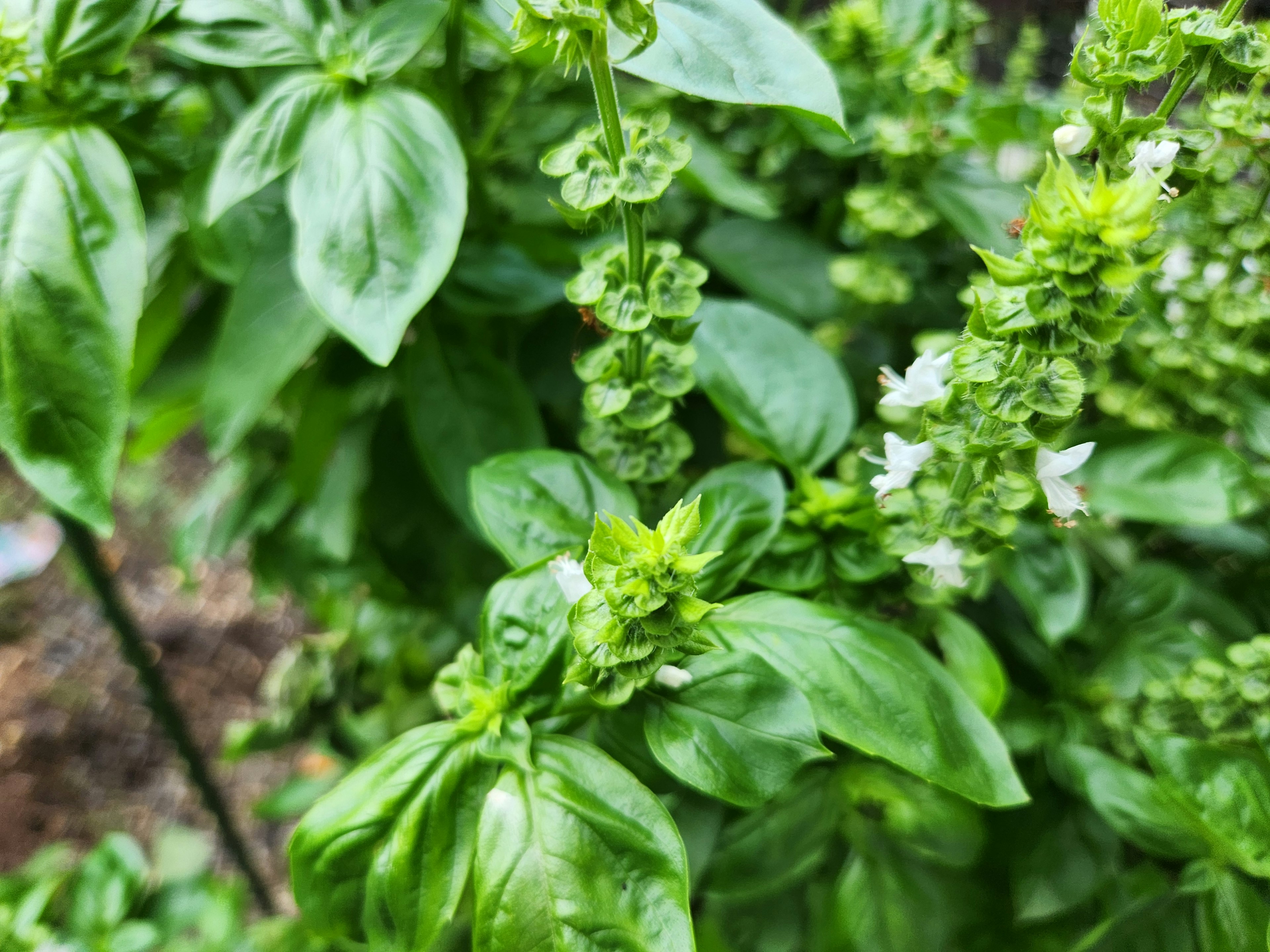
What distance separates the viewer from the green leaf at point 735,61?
1.46 feet

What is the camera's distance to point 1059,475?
44 centimetres

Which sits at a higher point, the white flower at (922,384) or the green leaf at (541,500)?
the white flower at (922,384)

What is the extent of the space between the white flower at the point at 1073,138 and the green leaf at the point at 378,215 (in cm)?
32

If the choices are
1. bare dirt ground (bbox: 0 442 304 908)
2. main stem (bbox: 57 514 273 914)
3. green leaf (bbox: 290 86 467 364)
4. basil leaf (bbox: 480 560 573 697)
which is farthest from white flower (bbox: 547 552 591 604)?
bare dirt ground (bbox: 0 442 304 908)

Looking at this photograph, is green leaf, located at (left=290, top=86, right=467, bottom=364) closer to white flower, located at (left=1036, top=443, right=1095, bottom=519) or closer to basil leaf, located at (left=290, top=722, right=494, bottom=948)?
basil leaf, located at (left=290, top=722, right=494, bottom=948)

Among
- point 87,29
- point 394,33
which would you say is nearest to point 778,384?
point 394,33

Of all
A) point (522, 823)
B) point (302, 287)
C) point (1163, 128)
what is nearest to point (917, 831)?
point (522, 823)

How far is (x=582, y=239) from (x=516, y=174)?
0.16 meters

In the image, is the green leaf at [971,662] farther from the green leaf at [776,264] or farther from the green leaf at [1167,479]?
the green leaf at [776,264]

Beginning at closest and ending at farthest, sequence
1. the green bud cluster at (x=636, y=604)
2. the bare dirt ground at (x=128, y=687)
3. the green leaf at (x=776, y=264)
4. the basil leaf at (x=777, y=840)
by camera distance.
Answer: the green bud cluster at (x=636, y=604), the basil leaf at (x=777, y=840), the green leaf at (x=776, y=264), the bare dirt ground at (x=128, y=687)

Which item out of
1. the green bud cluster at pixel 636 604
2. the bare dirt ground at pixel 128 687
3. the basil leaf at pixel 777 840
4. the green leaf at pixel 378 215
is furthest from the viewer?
the bare dirt ground at pixel 128 687

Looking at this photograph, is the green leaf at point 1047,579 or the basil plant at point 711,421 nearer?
the basil plant at point 711,421

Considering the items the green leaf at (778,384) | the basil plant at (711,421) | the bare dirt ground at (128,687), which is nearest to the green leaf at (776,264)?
the basil plant at (711,421)

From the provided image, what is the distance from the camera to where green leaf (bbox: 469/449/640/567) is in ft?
1.59
